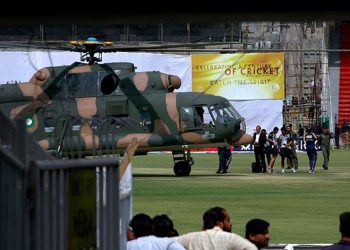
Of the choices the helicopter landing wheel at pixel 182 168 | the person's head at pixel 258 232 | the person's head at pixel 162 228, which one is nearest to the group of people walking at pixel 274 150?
the helicopter landing wheel at pixel 182 168

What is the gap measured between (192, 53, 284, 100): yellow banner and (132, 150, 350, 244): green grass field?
22.1 metres

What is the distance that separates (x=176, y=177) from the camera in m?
39.3

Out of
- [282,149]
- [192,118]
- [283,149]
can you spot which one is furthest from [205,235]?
[282,149]

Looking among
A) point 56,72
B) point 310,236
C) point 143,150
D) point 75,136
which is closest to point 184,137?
point 143,150

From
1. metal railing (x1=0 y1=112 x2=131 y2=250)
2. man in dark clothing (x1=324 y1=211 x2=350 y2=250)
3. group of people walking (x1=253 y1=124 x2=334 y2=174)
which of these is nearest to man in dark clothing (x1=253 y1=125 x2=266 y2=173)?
group of people walking (x1=253 y1=124 x2=334 y2=174)

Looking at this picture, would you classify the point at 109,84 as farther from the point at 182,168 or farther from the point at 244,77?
the point at 244,77

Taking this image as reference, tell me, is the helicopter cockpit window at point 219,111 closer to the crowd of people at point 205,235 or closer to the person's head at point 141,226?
the crowd of people at point 205,235

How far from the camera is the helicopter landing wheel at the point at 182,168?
40031mm

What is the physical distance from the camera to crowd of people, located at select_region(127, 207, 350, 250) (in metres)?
10.1

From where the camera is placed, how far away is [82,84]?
38.8m

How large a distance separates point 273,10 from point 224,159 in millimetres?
36458

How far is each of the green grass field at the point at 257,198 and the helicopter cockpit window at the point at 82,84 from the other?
308cm

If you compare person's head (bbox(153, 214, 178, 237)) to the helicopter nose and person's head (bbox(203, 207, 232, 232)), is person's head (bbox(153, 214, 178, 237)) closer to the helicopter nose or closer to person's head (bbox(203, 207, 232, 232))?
person's head (bbox(203, 207, 232, 232))

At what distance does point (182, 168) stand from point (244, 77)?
2997 cm
